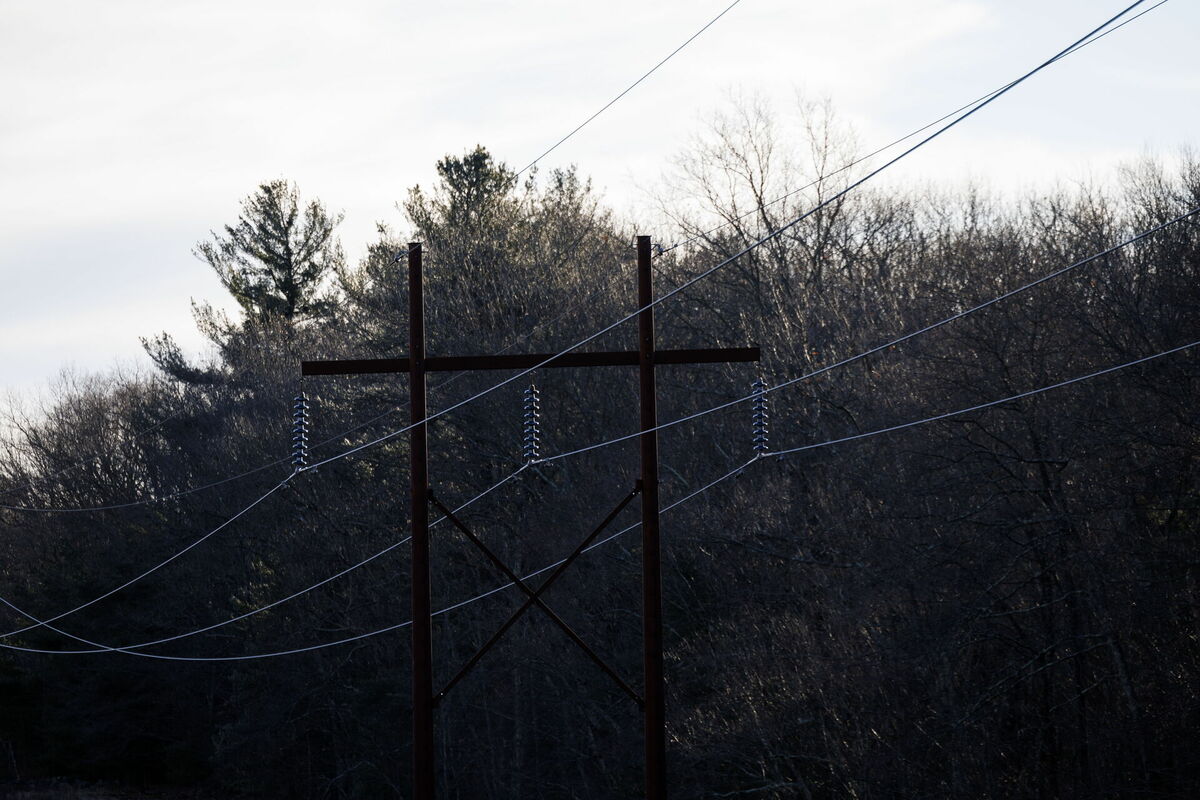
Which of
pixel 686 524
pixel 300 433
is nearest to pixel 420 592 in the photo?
pixel 300 433

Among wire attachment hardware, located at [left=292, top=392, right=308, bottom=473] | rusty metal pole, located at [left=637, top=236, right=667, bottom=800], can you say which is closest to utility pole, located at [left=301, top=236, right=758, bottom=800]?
rusty metal pole, located at [left=637, top=236, right=667, bottom=800]

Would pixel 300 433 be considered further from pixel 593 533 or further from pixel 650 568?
pixel 650 568

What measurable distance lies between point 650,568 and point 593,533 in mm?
596

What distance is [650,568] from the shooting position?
1216 centimetres

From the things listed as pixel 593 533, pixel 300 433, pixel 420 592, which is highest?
pixel 300 433

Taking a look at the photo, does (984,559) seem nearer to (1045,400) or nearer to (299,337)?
(1045,400)

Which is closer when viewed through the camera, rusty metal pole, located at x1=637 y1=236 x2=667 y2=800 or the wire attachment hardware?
rusty metal pole, located at x1=637 y1=236 x2=667 y2=800

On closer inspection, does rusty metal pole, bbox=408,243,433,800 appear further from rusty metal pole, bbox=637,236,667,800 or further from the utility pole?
rusty metal pole, bbox=637,236,667,800

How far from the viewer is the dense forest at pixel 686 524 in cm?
1608

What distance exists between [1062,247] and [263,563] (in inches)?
763

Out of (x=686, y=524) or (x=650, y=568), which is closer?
(x=650, y=568)

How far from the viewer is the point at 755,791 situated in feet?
60.3

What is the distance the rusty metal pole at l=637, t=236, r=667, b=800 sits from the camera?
12062 millimetres

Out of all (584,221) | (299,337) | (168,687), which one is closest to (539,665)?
(584,221)
